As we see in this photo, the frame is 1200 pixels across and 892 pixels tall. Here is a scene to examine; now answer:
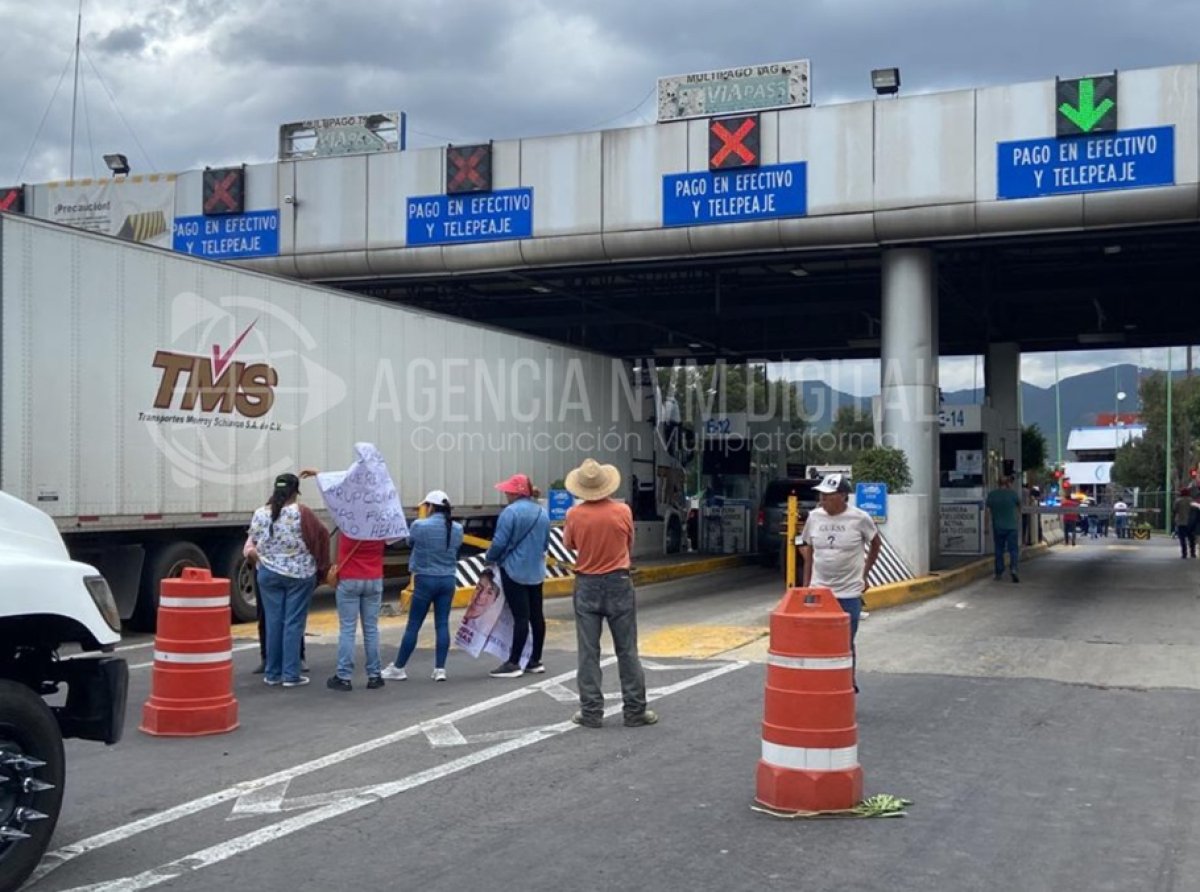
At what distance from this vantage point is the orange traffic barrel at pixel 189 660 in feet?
26.9

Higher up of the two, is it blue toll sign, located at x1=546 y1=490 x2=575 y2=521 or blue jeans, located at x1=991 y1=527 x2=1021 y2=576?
blue toll sign, located at x1=546 y1=490 x2=575 y2=521

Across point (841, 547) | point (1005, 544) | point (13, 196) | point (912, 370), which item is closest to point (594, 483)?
point (841, 547)

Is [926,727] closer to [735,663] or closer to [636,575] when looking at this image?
[735,663]

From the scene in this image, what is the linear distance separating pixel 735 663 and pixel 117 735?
22.5 feet

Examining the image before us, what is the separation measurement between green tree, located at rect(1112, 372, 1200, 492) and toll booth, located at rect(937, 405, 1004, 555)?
3741 centimetres

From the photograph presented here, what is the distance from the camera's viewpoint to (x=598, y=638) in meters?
8.59

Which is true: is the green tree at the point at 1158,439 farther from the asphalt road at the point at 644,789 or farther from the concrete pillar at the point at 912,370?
the asphalt road at the point at 644,789

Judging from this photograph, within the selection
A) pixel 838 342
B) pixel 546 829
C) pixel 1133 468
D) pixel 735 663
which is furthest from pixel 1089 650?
pixel 1133 468

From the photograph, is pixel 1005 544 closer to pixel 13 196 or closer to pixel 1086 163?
pixel 1086 163

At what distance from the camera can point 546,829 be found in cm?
601

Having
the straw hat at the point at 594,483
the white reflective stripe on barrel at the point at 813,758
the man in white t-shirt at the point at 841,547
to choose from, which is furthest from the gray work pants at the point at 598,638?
the white reflective stripe on barrel at the point at 813,758

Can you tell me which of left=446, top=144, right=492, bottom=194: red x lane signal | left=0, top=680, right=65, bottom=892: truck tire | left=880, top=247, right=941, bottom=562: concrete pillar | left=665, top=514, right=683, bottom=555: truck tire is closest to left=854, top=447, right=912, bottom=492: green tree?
left=880, top=247, right=941, bottom=562: concrete pillar

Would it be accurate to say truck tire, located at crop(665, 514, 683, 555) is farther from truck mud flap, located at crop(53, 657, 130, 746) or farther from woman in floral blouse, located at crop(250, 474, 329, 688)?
truck mud flap, located at crop(53, 657, 130, 746)

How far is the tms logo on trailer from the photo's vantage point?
1395cm
